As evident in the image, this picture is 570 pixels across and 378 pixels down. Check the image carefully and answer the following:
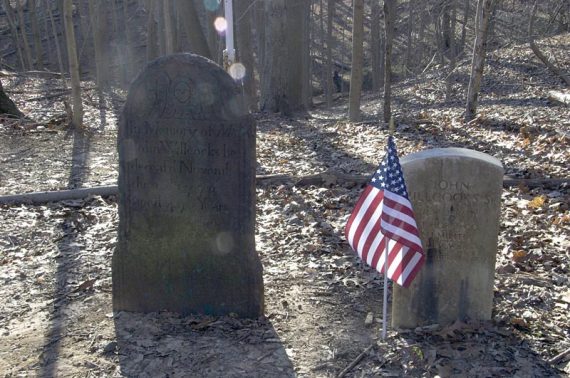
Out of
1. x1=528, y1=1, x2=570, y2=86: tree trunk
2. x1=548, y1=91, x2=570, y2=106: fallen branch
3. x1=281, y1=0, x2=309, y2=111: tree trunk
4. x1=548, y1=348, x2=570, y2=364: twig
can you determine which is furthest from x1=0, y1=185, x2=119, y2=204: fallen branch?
x1=281, y1=0, x2=309, y2=111: tree trunk

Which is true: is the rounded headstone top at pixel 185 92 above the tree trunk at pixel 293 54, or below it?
below

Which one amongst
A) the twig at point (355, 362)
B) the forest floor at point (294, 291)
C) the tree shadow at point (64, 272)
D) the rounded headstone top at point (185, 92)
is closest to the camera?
the twig at point (355, 362)

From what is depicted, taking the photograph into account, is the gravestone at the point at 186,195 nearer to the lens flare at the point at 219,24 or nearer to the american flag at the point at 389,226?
the american flag at the point at 389,226

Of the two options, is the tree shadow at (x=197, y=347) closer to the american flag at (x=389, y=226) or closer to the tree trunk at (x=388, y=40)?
the american flag at (x=389, y=226)

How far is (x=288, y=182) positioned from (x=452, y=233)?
15.7ft

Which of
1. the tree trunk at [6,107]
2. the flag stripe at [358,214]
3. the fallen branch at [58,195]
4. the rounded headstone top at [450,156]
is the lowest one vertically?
the fallen branch at [58,195]

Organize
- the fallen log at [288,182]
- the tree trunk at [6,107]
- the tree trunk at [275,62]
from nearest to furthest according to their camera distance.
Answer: the fallen log at [288,182] → the tree trunk at [6,107] → the tree trunk at [275,62]

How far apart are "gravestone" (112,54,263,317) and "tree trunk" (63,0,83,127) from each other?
8456 mm

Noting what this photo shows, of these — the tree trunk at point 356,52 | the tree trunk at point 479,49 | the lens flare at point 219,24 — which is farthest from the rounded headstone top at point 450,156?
the lens flare at point 219,24

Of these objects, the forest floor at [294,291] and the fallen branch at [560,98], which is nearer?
the forest floor at [294,291]

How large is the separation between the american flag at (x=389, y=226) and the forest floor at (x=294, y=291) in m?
0.60

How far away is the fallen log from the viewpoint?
836cm

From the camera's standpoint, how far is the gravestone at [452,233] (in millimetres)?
4582

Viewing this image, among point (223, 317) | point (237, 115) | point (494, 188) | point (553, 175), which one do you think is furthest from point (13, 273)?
point (553, 175)
